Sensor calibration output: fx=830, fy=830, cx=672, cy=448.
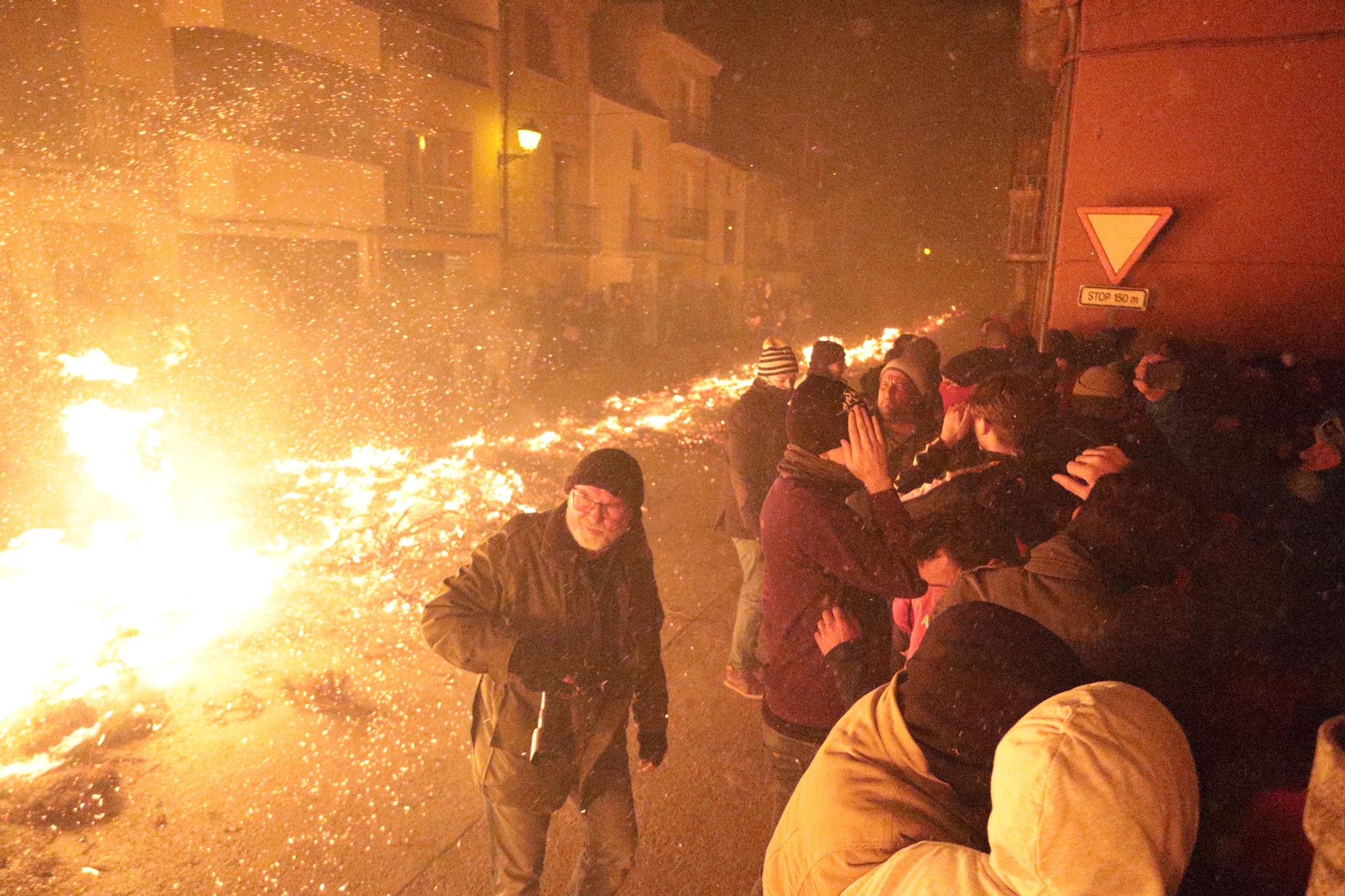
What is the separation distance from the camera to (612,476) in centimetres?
268

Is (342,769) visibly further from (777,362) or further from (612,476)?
(777,362)

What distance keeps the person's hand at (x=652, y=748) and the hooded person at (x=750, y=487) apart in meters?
1.61

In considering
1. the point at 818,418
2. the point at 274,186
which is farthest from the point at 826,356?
the point at 274,186

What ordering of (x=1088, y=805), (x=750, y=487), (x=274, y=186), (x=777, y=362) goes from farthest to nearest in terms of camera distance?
(x=274, y=186) → (x=777, y=362) → (x=750, y=487) → (x=1088, y=805)

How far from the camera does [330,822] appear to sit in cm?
353

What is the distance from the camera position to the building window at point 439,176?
18.9m

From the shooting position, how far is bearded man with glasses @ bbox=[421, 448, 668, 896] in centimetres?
255

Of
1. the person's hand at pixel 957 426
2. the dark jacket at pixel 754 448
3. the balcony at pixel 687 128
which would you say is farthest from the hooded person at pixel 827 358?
the balcony at pixel 687 128

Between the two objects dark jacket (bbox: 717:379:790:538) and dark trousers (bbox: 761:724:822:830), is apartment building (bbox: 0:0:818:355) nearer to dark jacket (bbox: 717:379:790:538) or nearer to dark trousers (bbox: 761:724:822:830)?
dark jacket (bbox: 717:379:790:538)

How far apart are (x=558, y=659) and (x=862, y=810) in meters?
1.24

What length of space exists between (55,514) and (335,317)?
30.3ft

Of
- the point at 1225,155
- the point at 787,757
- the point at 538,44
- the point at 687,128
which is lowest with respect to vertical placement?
the point at 787,757

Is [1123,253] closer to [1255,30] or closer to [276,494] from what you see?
[1255,30]

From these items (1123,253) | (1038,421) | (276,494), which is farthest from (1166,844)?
(276,494)
